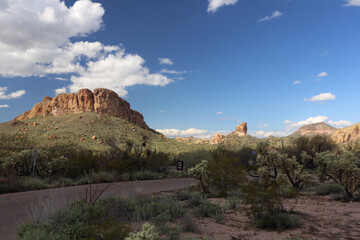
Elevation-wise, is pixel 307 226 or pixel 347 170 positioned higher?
pixel 347 170

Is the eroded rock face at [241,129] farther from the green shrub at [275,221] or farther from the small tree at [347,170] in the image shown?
the green shrub at [275,221]

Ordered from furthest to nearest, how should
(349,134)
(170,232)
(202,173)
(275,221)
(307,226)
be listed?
(349,134) < (202,173) < (275,221) < (307,226) < (170,232)

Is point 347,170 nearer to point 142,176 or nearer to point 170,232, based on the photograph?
point 170,232

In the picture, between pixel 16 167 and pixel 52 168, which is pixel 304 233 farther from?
pixel 16 167

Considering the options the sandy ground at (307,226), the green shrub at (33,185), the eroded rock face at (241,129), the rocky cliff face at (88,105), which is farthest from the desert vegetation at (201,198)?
the eroded rock face at (241,129)

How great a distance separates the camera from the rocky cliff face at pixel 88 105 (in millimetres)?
79688

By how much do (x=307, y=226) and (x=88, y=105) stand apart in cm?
8239

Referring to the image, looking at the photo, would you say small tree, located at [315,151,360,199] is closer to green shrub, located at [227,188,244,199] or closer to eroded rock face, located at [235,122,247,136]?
green shrub, located at [227,188,244,199]

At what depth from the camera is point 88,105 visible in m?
80.8

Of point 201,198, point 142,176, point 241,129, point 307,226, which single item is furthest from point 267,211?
point 241,129

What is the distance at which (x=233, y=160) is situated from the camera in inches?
545

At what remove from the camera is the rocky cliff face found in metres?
79.7

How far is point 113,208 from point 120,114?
76.7 meters

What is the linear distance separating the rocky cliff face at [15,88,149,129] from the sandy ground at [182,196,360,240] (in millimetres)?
74381
